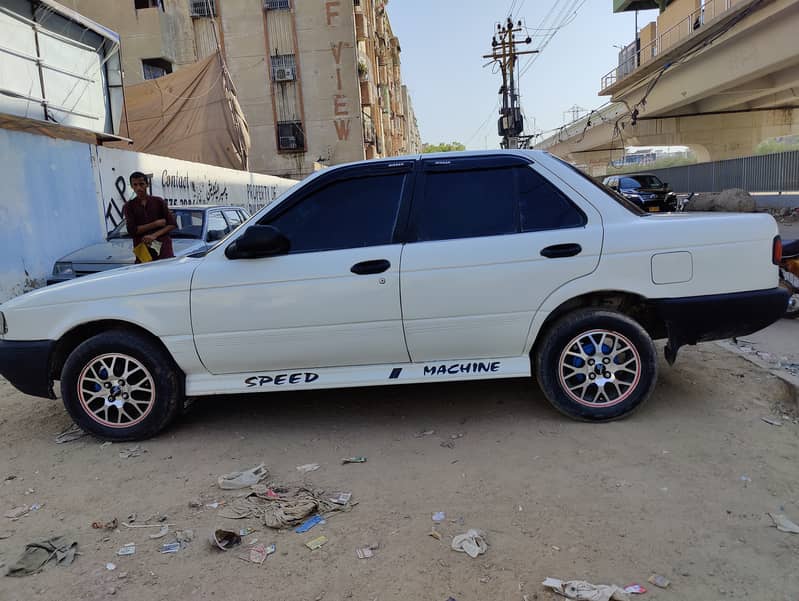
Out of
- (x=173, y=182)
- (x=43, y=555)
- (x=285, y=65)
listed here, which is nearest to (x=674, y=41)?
(x=285, y=65)

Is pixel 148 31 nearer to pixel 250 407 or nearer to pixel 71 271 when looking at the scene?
pixel 71 271

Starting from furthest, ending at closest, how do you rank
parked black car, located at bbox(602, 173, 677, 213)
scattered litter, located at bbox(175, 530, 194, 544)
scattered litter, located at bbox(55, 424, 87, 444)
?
1. parked black car, located at bbox(602, 173, 677, 213)
2. scattered litter, located at bbox(55, 424, 87, 444)
3. scattered litter, located at bbox(175, 530, 194, 544)

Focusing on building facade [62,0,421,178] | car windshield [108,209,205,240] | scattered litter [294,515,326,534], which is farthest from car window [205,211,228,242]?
building facade [62,0,421,178]

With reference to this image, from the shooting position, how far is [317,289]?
12.4 ft

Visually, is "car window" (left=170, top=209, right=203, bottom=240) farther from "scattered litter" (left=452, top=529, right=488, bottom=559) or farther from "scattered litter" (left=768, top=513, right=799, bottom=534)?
"scattered litter" (left=768, top=513, right=799, bottom=534)

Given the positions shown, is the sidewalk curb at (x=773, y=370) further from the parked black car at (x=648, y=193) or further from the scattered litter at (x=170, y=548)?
the parked black car at (x=648, y=193)

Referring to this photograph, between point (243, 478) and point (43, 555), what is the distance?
1.02m

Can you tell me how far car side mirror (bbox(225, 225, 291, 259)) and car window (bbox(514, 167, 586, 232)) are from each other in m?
1.58

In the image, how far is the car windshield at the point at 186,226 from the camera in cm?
871

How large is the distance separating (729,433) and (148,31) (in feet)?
114

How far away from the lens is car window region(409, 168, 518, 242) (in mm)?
3873

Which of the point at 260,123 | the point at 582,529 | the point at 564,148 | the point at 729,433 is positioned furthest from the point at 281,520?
the point at 564,148

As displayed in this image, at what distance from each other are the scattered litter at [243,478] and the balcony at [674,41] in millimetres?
23074

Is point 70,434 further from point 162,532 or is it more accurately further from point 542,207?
point 542,207
